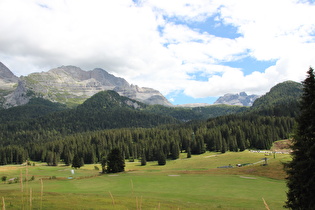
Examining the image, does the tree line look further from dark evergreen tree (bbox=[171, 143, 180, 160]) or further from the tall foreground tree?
the tall foreground tree

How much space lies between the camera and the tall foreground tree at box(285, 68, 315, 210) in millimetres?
22380

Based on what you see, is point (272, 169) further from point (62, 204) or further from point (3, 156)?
point (3, 156)

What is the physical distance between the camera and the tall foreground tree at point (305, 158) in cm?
2238

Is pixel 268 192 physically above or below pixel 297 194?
below

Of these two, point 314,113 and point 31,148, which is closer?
point 314,113

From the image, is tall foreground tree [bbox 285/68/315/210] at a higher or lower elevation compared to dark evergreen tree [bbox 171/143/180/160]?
higher

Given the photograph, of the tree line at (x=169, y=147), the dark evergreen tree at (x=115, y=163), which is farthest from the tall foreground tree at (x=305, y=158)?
the tree line at (x=169, y=147)

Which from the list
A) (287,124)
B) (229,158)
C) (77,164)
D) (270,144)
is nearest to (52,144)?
(77,164)


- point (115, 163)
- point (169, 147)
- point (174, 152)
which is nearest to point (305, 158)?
point (115, 163)

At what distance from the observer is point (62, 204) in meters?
26.6

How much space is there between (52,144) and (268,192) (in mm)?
184024

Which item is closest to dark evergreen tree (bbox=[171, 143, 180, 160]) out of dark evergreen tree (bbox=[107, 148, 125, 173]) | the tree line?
the tree line

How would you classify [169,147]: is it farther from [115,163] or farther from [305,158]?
[305,158]

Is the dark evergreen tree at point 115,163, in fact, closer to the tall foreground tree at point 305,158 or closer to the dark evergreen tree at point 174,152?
the tall foreground tree at point 305,158
